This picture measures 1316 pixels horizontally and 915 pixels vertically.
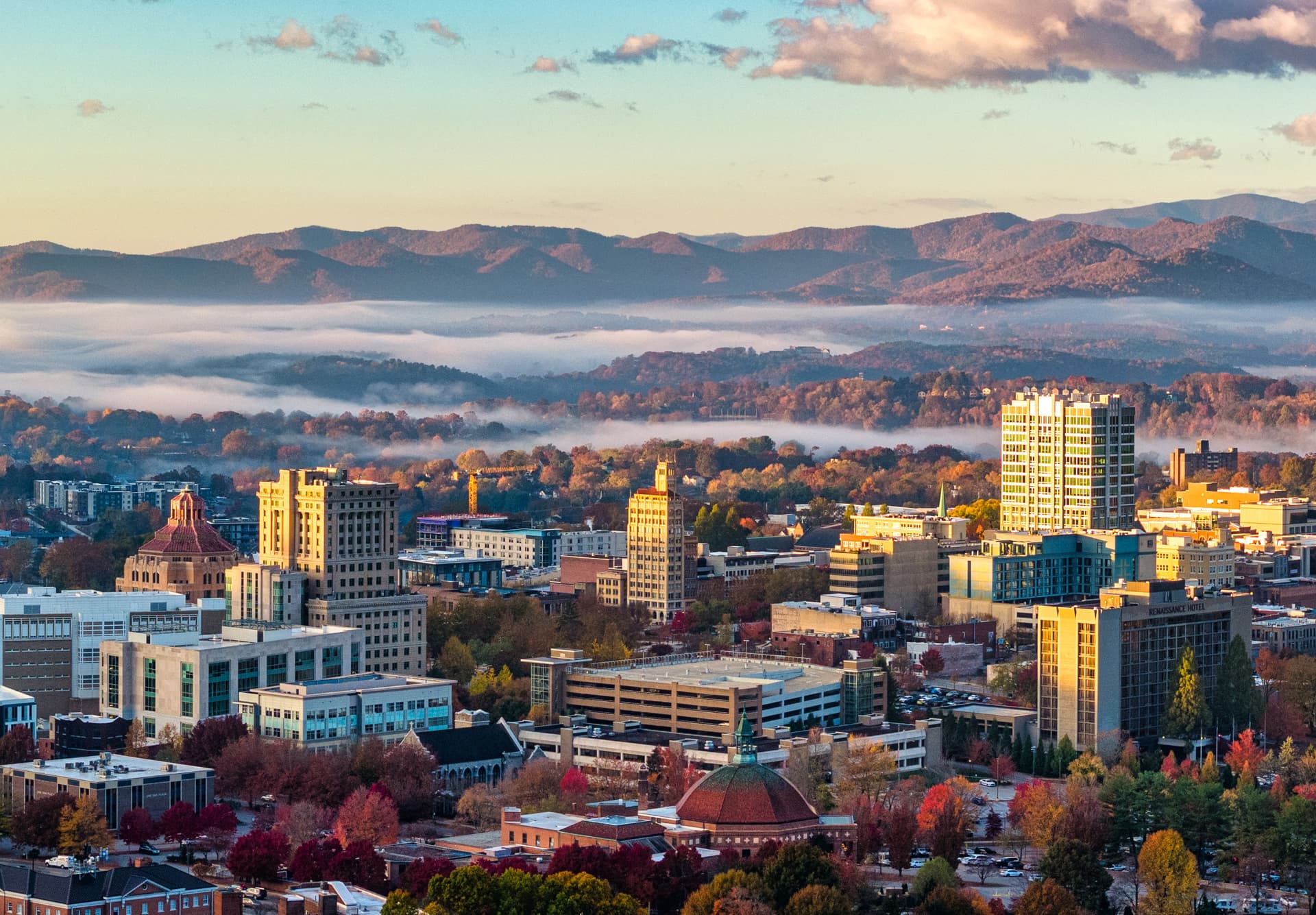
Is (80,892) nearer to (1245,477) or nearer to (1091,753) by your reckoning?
(1091,753)

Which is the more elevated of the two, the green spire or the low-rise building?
the low-rise building

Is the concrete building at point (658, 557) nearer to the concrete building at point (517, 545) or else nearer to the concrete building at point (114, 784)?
the concrete building at point (517, 545)

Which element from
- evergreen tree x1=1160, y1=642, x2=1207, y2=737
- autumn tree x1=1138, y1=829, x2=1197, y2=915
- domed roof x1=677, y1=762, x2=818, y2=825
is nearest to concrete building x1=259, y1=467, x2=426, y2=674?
evergreen tree x1=1160, y1=642, x2=1207, y2=737

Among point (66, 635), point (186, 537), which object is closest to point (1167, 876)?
point (66, 635)

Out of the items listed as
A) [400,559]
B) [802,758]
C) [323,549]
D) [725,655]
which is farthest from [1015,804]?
[400,559]

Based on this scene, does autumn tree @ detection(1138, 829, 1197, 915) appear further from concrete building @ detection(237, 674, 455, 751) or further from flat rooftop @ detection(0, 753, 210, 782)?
flat rooftop @ detection(0, 753, 210, 782)
